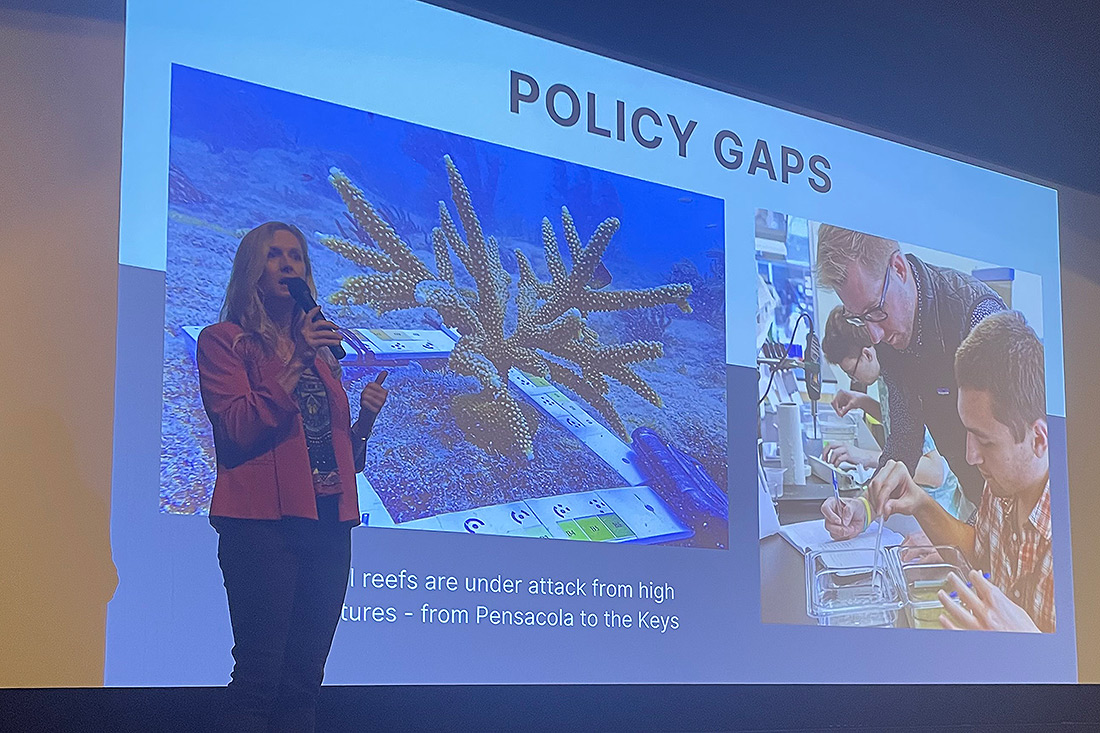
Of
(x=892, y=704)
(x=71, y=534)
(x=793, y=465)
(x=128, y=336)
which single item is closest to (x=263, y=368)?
(x=128, y=336)

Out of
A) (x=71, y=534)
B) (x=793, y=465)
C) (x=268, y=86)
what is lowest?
(x=71, y=534)

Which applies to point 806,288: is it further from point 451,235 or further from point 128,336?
point 128,336

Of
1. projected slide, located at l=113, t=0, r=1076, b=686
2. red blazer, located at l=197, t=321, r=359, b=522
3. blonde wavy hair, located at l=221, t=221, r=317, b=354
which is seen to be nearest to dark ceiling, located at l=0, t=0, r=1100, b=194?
projected slide, located at l=113, t=0, r=1076, b=686

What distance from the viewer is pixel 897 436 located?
326 cm

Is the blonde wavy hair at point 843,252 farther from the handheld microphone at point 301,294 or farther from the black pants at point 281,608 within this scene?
the black pants at point 281,608

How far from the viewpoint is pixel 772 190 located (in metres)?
3.22

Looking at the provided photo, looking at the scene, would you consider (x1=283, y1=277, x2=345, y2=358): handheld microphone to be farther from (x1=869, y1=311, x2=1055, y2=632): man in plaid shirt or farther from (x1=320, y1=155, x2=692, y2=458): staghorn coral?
(x1=869, y1=311, x2=1055, y2=632): man in plaid shirt

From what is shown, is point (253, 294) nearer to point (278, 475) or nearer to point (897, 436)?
point (278, 475)

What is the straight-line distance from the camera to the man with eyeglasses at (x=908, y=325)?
10.7ft

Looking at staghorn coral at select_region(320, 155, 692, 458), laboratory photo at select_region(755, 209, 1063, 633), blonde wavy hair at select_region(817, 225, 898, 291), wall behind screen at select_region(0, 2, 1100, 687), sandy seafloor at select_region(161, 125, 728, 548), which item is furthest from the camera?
blonde wavy hair at select_region(817, 225, 898, 291)

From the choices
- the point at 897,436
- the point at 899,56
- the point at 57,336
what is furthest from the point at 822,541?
the point at 57,336

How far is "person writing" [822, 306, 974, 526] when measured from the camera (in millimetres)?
3137

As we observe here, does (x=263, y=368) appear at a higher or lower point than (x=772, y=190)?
lower

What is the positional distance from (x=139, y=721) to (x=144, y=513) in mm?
382
